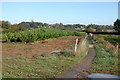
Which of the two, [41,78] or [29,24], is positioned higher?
[29,24]

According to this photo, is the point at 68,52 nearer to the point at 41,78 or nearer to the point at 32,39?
the point at 41,78

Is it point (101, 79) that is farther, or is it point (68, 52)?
point (68, 52)

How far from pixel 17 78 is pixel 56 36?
39.6 meters

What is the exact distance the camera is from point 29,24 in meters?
77.1

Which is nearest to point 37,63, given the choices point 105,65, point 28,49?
point 105,65

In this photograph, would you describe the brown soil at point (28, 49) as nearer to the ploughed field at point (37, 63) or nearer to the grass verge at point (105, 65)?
the ploughed field at point (37, 63)

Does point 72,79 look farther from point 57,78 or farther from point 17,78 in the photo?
point 17,78

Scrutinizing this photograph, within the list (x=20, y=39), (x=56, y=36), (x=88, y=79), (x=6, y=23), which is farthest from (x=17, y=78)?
(x=6, y=23)

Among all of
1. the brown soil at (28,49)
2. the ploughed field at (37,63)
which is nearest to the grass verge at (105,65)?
the ploughed field at (37,63)

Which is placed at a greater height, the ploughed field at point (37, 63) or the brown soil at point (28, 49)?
the brown soil at point (28, 49)

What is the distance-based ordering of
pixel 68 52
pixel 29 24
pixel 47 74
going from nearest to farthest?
pixel 47 74 < pixel 68 52 < pixel 29 24

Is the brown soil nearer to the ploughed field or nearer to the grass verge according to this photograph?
the ploughed field

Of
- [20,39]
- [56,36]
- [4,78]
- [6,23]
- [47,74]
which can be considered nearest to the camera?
[4,78]

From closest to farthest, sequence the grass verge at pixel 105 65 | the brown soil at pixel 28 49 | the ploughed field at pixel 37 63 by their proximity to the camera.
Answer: the ploughed field at pixel 37 63
the grass verge at pixel 105 65
the brown soil at pixel 28 49
